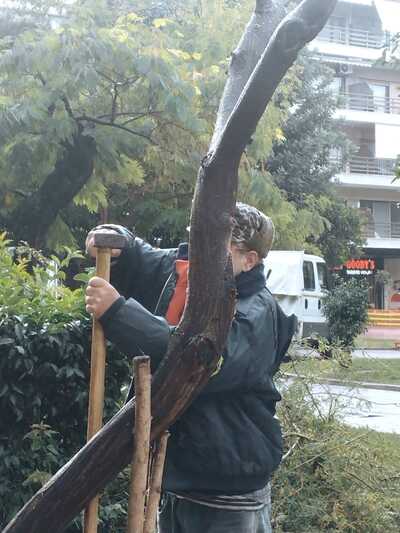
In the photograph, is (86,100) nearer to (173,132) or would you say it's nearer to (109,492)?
(173,132)

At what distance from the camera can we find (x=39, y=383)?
142 inches

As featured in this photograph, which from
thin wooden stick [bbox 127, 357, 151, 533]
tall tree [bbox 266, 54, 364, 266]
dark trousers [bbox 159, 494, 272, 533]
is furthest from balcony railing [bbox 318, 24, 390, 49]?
thin wooden stick [bbox 127, 357, 151, 533]

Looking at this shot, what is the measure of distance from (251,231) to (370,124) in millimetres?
38538

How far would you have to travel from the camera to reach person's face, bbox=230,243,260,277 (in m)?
2.36

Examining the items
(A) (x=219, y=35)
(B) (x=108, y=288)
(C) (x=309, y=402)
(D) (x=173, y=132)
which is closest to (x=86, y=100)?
(D) (x=173, y=132)

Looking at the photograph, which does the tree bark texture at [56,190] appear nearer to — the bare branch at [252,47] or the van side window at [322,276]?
the bare branch at [252,47]

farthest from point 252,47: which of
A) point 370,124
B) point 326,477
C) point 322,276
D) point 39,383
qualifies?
point 370,124

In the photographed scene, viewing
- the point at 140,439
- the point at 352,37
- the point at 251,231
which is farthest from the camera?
the point at 352,37

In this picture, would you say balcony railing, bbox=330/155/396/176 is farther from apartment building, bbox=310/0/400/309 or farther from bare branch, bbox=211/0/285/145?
bare branch, bbox=211/0/285/145

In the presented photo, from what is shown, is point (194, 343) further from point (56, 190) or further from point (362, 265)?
point (362, 265)

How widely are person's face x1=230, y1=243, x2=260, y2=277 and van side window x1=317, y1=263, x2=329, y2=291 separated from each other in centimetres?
1853

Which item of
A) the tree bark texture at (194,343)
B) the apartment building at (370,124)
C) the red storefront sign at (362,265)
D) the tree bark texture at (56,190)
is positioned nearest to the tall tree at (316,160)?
the apartment building at (370,124)

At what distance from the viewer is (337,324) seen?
1880cm

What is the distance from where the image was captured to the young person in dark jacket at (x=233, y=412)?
2.20 m
